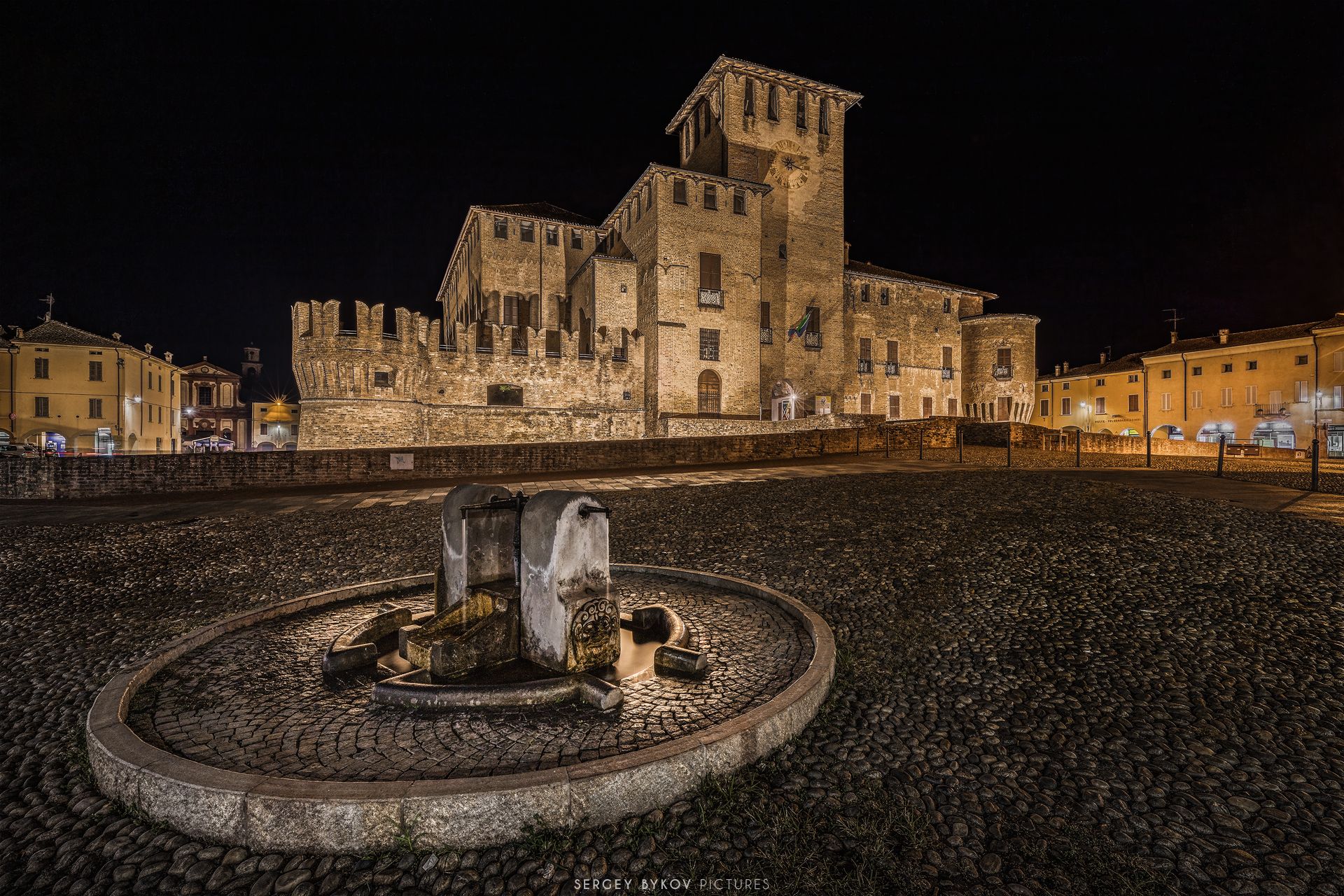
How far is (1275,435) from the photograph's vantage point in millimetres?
39062

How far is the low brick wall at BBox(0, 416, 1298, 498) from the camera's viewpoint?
1484 cm

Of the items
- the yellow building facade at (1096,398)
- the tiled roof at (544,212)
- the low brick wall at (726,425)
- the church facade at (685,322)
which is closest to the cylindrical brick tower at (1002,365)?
the church facade at (685,322)

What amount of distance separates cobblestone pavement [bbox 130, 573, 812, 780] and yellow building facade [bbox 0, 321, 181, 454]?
50.8m

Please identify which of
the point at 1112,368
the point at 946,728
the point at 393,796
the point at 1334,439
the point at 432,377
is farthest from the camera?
the point at 1112,368

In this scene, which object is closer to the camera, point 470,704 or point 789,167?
point 470,704

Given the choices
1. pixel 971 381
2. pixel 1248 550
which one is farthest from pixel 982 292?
pixel 1248 550

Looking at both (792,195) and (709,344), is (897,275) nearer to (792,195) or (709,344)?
(792,195)

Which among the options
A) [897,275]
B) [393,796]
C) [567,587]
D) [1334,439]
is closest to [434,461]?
[567,587]

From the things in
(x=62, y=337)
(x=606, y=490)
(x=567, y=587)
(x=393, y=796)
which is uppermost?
(x=62, y=337)

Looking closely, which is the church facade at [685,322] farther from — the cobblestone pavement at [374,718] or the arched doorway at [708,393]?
the cobblestone pavement at [374,718]

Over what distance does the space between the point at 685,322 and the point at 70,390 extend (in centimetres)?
4795

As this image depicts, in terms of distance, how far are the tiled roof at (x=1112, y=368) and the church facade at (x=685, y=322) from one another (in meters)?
13.9

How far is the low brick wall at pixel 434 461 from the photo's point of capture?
14.8 m

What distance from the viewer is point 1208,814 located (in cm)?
262
